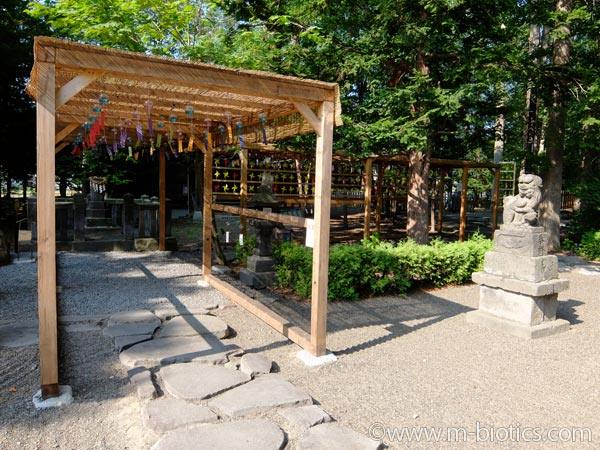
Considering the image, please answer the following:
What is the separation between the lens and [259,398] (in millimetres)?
3350

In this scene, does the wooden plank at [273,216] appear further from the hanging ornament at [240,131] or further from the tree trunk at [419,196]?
the tree trunk at [419,196]

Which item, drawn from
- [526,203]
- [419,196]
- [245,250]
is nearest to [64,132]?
[245,250]

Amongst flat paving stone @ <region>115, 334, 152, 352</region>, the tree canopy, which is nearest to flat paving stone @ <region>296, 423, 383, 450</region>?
flat paving stone @ <region>115, 334, 152, 352</region>

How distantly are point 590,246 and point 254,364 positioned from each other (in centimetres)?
1100

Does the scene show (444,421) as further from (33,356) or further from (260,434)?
(33,356)

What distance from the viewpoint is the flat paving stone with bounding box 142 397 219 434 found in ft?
9.61

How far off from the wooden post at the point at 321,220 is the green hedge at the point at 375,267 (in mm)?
2335

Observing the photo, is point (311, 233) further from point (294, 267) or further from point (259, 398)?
point (294, 267)

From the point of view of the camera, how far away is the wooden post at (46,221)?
10.3 feet

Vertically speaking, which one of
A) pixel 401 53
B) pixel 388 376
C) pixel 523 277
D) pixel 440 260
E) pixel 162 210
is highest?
pixel 401 53

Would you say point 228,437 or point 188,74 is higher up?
point 188,74

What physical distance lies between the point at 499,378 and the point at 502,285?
5.75 ft

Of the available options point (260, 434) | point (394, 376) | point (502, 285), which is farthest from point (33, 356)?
point (502, 285)

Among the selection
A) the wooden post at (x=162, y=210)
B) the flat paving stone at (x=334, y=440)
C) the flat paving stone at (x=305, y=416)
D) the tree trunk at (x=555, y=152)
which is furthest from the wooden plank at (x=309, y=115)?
the tree trunk at (x=555, y=152)
